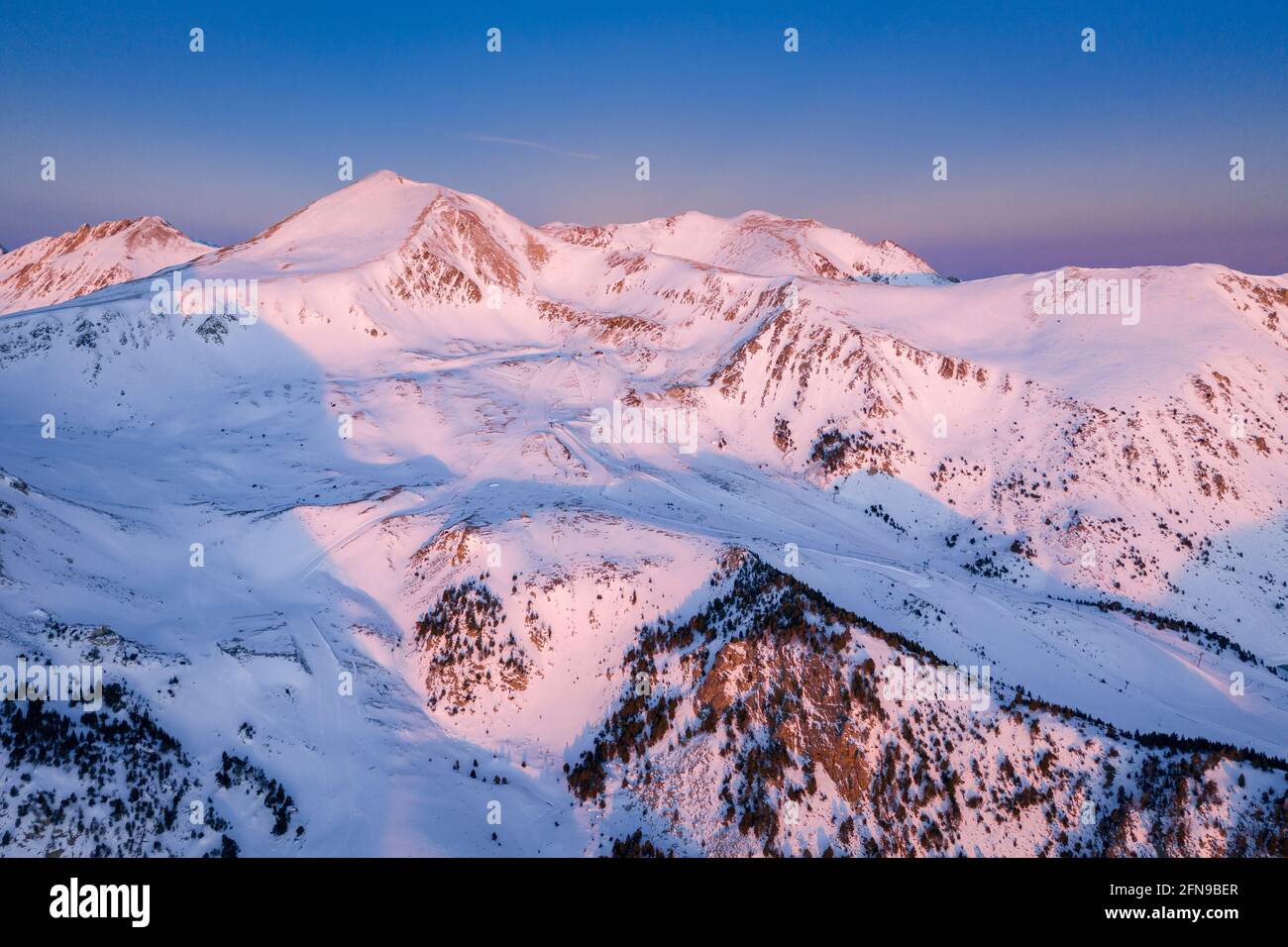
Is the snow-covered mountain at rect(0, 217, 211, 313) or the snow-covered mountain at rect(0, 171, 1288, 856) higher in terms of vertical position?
the snow-covered mountain at rect(0, 217, 211, 313)

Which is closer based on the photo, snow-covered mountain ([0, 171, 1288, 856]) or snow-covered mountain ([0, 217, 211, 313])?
snow-covered mountain ([0, 171, 1288, 856])

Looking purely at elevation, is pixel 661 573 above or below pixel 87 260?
below

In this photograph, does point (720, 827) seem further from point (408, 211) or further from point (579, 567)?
point (408, 211)

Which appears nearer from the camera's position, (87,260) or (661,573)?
(661,573)
